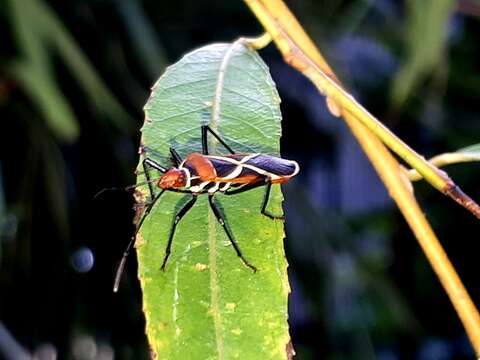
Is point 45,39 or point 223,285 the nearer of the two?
point 223,285

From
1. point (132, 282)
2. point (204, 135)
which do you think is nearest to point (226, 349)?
point (204, 135)

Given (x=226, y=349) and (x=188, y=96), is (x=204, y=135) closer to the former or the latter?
(x=188, y=96)

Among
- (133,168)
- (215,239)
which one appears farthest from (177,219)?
(133,168)

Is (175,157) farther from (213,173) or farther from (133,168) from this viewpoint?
(133,168)

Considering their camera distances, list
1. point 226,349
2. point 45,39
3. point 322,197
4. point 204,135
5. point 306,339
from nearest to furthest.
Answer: point 226,349, point 204,135, point 45,39, point 306,339, point 322,197

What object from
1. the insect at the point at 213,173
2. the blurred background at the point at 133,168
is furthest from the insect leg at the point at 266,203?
the blurred background at the point at 133,168

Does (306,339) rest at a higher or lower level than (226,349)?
lower

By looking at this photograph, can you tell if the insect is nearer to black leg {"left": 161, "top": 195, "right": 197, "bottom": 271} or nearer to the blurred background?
black leg {"left": 161, "top": 195, "right": 197, "bottom": 271}
